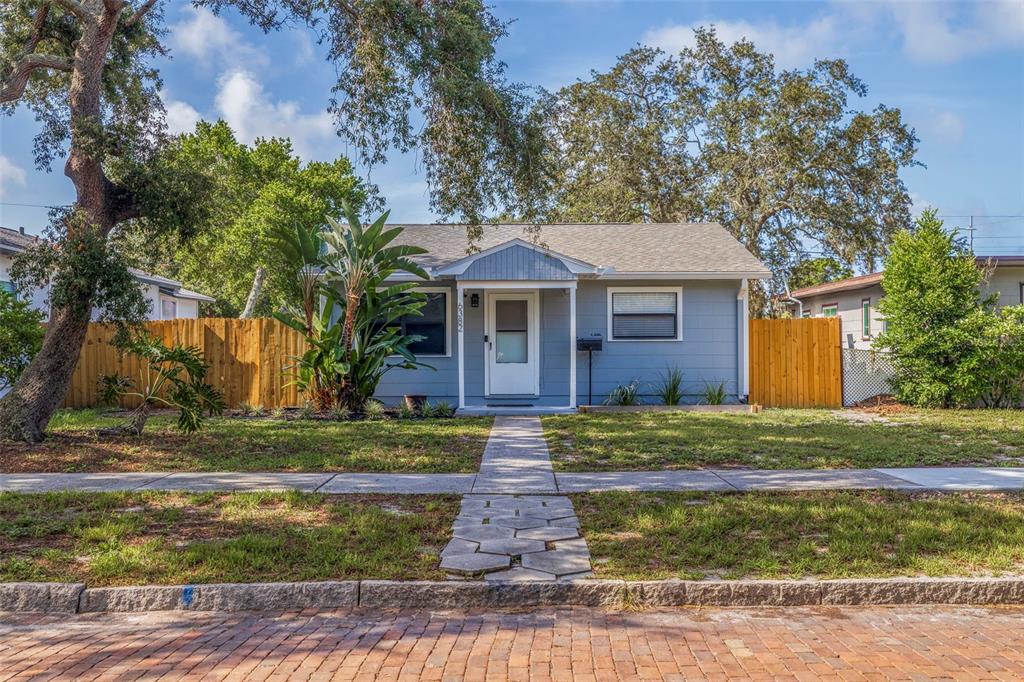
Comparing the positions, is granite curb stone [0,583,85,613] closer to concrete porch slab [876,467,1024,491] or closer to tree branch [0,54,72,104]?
concrete porch slab [876,467,1024,491]

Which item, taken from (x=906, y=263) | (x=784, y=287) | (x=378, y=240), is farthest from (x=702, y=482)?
(x=784, y=287)

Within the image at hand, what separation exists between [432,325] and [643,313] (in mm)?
4316

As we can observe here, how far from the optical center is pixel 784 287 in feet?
86.4

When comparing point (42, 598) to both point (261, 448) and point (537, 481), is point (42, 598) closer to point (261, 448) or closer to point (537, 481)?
point (537, 481)

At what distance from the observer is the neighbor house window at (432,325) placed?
14.7m

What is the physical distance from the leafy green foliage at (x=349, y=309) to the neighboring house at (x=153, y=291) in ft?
11.1

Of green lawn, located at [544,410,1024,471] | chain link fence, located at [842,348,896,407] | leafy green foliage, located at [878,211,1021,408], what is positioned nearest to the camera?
green lawn, located at [544,410,1024,471]

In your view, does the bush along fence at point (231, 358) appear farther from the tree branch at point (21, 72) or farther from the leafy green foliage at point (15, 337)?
the tree branch at point (21, 72)

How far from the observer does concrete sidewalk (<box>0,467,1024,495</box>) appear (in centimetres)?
686

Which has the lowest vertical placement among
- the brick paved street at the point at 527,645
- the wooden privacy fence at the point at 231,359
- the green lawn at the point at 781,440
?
the brick paved street at the point at 527,645

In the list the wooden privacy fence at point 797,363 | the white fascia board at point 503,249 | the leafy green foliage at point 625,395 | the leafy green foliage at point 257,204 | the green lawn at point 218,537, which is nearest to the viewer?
the green lawn at point 218,537

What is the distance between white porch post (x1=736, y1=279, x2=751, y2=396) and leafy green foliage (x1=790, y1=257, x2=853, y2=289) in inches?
499

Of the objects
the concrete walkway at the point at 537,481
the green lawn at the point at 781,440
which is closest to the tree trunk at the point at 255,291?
the green lawn at the point at 781,440

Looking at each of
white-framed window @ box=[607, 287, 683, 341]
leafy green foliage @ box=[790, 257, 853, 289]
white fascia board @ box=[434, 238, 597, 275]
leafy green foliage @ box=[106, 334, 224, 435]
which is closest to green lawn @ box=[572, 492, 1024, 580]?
leafy green foliage @ box=[106, 334, 224, 435]
